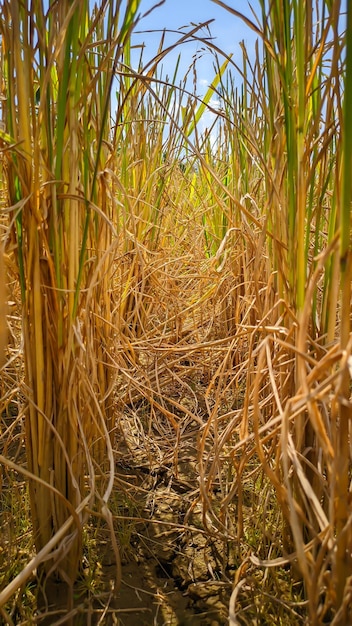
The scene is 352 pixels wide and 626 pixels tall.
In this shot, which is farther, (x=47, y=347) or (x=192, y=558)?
(x=192, y=558)

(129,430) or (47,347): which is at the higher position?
(47,347)

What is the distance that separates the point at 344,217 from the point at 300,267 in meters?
0.15

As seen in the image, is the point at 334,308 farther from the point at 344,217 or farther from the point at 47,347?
the point at 47,347

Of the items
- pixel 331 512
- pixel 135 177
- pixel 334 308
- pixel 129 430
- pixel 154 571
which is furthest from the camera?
pixel 135 177

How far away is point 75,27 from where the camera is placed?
57cm

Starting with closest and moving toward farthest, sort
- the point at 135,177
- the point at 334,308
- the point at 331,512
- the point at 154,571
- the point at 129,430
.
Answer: the point at 331,512 → the point at 334,308 → the point at 154,571 → the point at 129,430 → the point at 135,177

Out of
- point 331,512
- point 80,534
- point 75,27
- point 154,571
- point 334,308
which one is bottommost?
point 154,571

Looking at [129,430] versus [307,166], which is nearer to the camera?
[307,166]

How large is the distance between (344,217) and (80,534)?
45 cm

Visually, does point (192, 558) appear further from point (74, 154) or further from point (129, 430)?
point (74, 154)

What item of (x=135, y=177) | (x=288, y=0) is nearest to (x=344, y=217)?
(x=288, y=0)

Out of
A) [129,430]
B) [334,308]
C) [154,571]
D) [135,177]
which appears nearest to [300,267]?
[334,308]

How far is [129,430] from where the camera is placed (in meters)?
1.13

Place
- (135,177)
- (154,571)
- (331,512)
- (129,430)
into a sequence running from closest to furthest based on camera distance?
(331,512) < (154,571) < (129,430) < (135,177)
